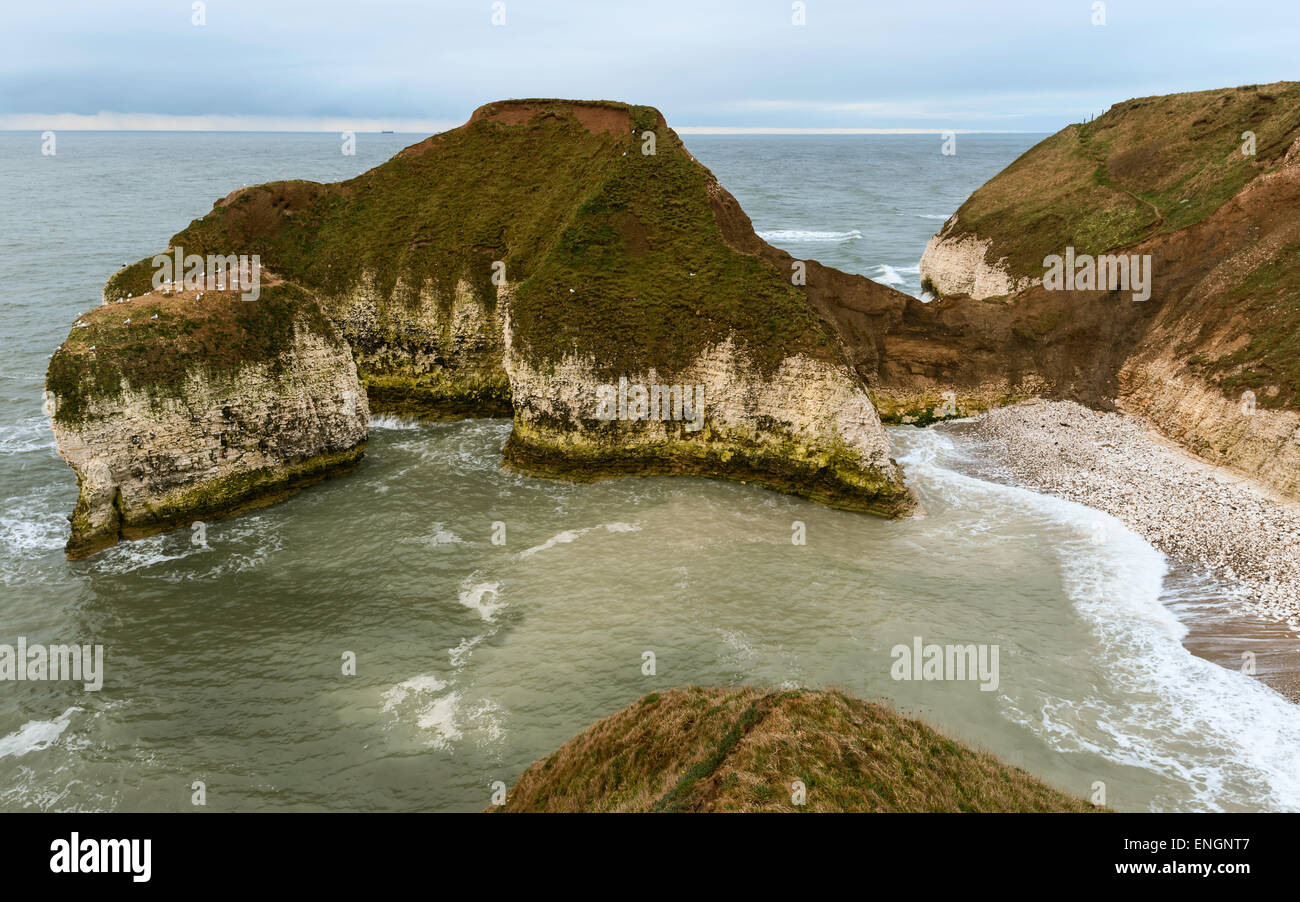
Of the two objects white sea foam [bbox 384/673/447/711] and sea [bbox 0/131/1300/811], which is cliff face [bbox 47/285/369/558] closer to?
sea [bbox 0/131/1300/811]

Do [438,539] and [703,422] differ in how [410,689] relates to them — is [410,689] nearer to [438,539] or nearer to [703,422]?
[438,539]

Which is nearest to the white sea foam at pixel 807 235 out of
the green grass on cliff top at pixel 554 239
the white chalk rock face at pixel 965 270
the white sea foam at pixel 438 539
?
the white chalk rock face at pixel 965 270

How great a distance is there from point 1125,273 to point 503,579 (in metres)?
47.7

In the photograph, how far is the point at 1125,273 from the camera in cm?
4753

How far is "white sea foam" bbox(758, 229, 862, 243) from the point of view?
97438mm

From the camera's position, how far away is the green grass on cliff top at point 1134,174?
49438 millimetres

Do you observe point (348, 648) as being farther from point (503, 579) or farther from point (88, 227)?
point (88, 227)

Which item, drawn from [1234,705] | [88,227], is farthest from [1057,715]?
[88,227]

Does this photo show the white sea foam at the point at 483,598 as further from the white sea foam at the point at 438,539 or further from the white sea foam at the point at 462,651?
the white sea foam at the point at 438,539

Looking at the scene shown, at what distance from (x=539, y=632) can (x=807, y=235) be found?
297 feet

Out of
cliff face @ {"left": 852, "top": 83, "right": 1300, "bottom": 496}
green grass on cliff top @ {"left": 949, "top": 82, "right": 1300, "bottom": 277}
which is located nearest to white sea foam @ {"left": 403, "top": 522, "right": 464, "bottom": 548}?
cliff face @ {"left": 852, "top": 83, "right": 1300, "bottom": 496}

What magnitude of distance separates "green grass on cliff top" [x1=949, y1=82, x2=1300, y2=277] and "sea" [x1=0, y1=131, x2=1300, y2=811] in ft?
96.6

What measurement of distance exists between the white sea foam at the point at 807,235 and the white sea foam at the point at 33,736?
90687mm

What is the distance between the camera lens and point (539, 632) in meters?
25.2
